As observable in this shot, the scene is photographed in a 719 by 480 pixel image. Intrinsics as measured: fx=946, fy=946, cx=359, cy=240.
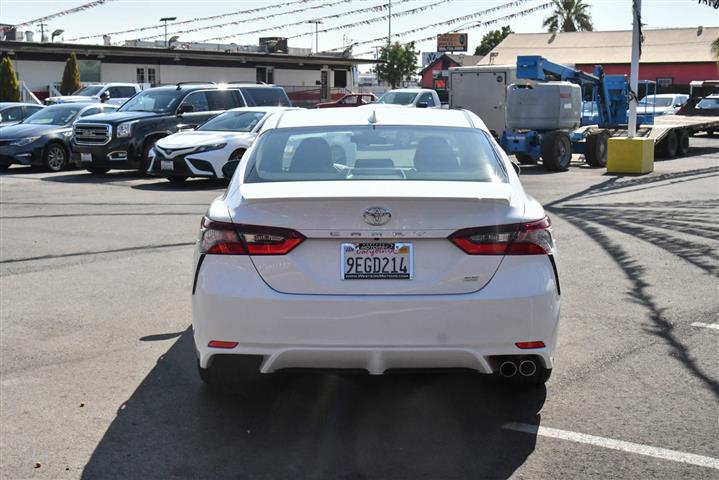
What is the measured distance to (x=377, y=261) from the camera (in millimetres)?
4508

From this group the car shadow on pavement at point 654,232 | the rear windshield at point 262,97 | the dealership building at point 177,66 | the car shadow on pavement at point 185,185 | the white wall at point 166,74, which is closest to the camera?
the car shadow on pavement at point 654,232

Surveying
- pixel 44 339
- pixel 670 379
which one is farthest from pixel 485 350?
pixel 44 339

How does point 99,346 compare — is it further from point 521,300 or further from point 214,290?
point 521,300

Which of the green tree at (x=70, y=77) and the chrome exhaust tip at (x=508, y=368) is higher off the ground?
the green tree at (x=70, y=77)

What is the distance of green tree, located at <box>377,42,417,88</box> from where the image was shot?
357 ft

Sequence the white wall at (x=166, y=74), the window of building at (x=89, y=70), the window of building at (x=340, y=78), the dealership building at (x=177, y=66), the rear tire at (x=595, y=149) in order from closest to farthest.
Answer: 1. the rear tire at (x=595, y=149)
2. the dealership building at (x=177, y=66)
3. the white wall at (x=166, y=74)
4. the window of building at (x=89, y=70)
5. the window of building at (x=340, y=78)

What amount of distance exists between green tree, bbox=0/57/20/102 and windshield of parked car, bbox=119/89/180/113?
20.9m

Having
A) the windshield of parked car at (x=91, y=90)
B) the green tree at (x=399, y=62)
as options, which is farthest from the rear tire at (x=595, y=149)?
the green tree at (x=399, y=62)

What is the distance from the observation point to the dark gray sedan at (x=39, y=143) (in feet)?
71.5

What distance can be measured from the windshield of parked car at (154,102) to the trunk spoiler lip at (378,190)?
55.5ft

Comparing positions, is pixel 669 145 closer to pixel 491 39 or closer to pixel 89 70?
pixel 89 70

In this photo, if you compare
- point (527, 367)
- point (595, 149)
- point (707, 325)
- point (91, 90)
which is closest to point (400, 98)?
point (595, 149)

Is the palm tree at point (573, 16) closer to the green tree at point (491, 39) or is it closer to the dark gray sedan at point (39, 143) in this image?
Answer: the green tree at point (491, 39)

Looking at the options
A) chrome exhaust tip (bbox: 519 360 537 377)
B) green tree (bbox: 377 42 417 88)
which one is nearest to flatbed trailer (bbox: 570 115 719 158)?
chrome exhaust tip (bbox: 519 360 537 377)
